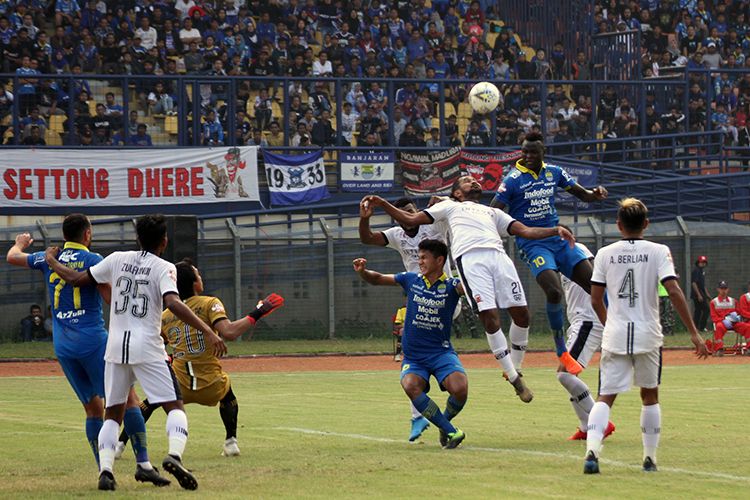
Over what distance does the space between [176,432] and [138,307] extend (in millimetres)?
958

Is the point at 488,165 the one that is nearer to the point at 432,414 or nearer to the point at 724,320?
the point at 724,320

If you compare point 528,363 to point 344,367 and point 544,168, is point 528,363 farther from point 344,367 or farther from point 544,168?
point 544,168

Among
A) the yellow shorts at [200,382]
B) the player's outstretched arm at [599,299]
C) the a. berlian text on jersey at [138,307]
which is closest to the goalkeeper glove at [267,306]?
the a. berlian text on jersey at [138,307]

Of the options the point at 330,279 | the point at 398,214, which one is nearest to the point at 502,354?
the point at 398,214

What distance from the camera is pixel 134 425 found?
9.95 meters

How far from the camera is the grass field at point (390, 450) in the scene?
9.47 meters

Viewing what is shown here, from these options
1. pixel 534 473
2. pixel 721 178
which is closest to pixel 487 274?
pixel 534 473

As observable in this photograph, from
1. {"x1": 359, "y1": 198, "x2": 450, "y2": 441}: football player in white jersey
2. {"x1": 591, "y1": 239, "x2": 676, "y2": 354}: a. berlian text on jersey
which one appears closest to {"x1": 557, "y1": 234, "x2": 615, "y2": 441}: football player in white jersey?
{"x1": 359, "y1": 198, "x2": 450, "y2": 441}: football player in white jersey

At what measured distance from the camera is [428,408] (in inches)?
465

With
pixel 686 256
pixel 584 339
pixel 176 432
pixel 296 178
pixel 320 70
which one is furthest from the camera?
pixel 320 70

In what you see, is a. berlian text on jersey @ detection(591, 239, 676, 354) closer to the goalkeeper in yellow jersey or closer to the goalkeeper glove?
the goalkeeper glove

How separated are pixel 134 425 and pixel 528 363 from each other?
50.8ft

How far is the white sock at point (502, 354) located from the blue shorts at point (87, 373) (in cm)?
417

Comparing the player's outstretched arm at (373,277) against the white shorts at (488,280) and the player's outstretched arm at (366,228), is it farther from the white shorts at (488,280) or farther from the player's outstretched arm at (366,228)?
the white shorts at (488,280)
